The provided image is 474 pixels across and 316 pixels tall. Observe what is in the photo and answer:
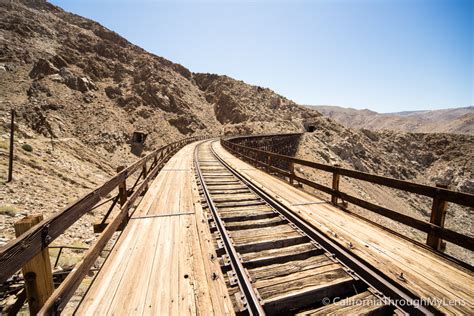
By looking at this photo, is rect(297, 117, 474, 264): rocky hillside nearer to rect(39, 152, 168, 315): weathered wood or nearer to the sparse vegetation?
the sparse vegetation

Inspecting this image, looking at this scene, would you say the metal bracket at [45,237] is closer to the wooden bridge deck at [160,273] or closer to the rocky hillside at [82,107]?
the wooden bridge deck at [160,273]

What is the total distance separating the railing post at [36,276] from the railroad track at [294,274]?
204 centimetres

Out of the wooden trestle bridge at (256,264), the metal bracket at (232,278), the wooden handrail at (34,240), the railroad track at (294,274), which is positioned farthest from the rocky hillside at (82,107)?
the metal bracket at (232,278)

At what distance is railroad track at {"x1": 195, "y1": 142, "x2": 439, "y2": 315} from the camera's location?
2742 millimetres

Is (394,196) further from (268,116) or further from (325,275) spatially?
(325,275)

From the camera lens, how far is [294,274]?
3344 mm

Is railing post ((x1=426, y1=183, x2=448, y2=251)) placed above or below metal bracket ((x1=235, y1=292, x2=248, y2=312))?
above

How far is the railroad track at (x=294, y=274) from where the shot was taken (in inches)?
108

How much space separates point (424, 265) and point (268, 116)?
67049 millimetres

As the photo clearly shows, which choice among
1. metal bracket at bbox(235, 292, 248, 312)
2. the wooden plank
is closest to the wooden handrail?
metal bracket at bbox(235, 292, 248, 312)

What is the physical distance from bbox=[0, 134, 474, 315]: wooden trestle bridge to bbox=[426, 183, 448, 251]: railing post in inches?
0.7

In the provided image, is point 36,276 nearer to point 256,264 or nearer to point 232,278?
point 232,278

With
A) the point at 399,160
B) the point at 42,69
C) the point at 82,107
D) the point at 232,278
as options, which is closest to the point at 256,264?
the point at 232,278

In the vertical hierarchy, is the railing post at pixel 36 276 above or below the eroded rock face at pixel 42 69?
below
